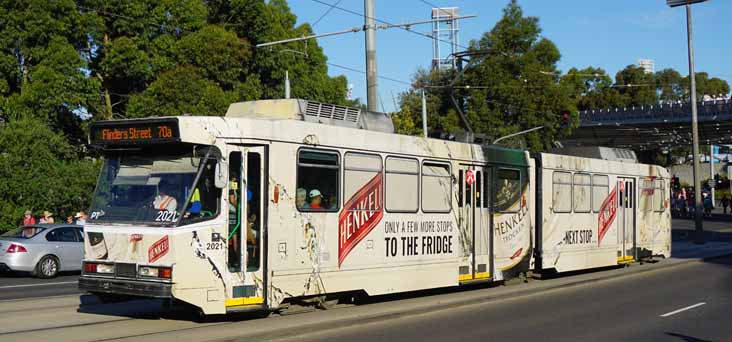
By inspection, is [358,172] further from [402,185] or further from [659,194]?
[659,194]

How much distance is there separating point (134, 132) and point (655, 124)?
194ft

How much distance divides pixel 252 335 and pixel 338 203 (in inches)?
130

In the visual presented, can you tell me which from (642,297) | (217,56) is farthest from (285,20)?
(642,297)

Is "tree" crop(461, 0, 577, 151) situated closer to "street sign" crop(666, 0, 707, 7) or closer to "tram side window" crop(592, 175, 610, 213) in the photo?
"street sign" crop(666, 0, 707, 7)

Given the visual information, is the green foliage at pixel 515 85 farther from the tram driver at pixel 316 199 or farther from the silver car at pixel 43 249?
the tram driver at pixel 316 199

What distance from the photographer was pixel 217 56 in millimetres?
36438

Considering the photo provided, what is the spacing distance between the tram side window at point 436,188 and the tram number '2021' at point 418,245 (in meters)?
0.52

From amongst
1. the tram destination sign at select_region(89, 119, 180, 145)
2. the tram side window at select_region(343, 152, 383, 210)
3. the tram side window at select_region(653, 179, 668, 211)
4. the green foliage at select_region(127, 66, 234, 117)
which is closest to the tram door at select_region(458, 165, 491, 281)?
the tram side window at select_region(343, 152, 383, 210)

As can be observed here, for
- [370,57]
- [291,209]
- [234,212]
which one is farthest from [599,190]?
[234,212]

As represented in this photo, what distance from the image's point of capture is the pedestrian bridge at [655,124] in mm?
60938

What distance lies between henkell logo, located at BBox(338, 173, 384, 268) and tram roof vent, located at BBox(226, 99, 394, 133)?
1071 millimetres

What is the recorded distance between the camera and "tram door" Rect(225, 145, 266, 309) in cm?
1186

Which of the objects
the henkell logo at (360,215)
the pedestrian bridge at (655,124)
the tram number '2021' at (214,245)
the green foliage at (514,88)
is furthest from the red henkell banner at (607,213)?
the pedestrian bridge at (655,124)

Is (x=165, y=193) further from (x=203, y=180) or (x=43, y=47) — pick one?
(x=43, y=47)
